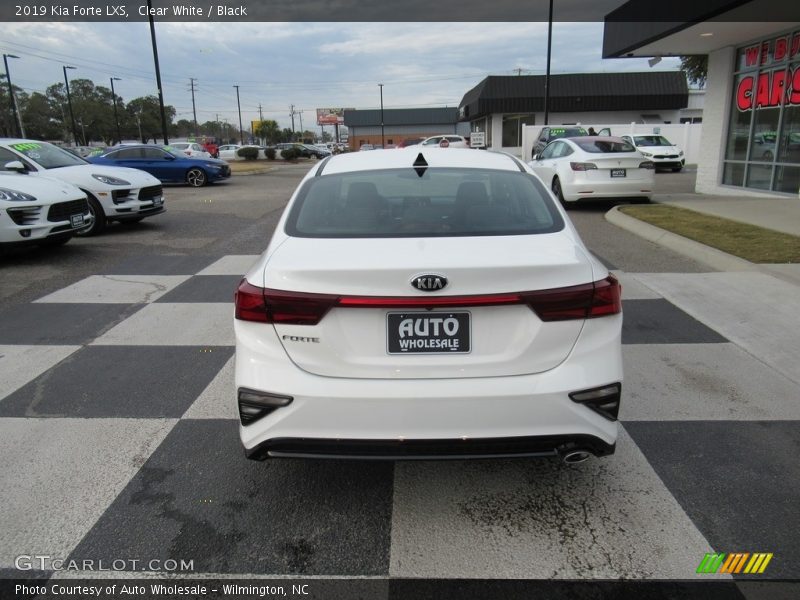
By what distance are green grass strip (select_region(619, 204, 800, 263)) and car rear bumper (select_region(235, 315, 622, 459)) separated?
19.5 ft

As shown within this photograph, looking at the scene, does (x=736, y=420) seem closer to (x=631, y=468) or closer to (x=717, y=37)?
(x=631, y=468)

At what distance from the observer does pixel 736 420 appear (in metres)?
3.71

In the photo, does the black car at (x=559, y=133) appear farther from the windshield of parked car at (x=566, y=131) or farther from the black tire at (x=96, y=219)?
the black tire at (x=96, y=219)

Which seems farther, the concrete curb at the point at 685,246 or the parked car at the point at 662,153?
the parked car at the point at 662,153

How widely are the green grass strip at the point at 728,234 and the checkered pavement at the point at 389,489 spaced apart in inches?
131

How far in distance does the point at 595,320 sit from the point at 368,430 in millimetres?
1080

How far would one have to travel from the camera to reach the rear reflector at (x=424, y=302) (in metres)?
2.45

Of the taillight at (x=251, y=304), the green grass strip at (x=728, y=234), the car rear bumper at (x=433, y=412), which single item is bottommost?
the green grass strip at (x=728, y=234)

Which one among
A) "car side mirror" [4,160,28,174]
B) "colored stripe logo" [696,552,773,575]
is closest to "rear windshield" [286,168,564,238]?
"colored stripe logo" [696,552,773,575]

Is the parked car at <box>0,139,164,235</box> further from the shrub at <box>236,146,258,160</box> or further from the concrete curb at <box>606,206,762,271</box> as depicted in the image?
the shrub at <box>236,146,258,160</box>

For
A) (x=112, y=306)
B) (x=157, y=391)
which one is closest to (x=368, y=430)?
(x=157, y=391)

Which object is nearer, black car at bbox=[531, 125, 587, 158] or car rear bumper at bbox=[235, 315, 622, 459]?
car rear bumper at bbox=[235, 315, 622, 459]

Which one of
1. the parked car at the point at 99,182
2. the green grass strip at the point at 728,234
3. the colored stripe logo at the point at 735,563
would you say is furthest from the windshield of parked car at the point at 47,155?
the colored stripe logo at the point at 735,563

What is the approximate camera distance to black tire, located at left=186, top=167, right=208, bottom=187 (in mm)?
20812
